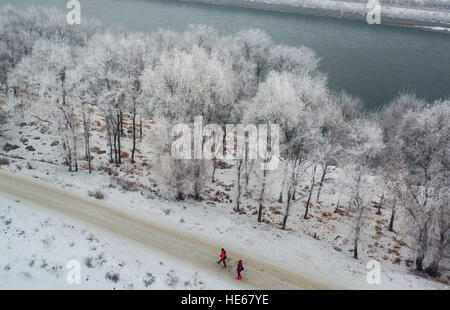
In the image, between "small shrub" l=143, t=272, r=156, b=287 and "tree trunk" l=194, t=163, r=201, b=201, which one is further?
"tree trunk" l=194, t=163, r=201, b=201

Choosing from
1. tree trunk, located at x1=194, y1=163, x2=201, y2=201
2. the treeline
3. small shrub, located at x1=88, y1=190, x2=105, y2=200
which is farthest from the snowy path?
tree trunk, located at x1=194, y1=163, x2=201, y2=201

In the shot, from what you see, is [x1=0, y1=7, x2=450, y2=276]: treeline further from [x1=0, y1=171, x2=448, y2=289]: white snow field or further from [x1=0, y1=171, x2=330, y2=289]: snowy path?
[x1=0, y1=171, x2=330, y2=289]: snowy path

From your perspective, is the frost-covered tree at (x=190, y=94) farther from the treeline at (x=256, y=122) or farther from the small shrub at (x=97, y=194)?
the small shrub at (x=97, y=194)

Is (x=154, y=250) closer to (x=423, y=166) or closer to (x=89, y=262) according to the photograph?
(x=89, y=262)

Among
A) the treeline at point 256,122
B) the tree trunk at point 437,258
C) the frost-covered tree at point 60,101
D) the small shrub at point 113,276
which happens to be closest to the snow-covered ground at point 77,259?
the small shrub at point 113,276

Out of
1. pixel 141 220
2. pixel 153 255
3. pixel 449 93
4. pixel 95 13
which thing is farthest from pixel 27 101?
pixel 449 93

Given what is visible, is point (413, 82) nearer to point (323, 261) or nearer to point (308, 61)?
point (308, 61)
